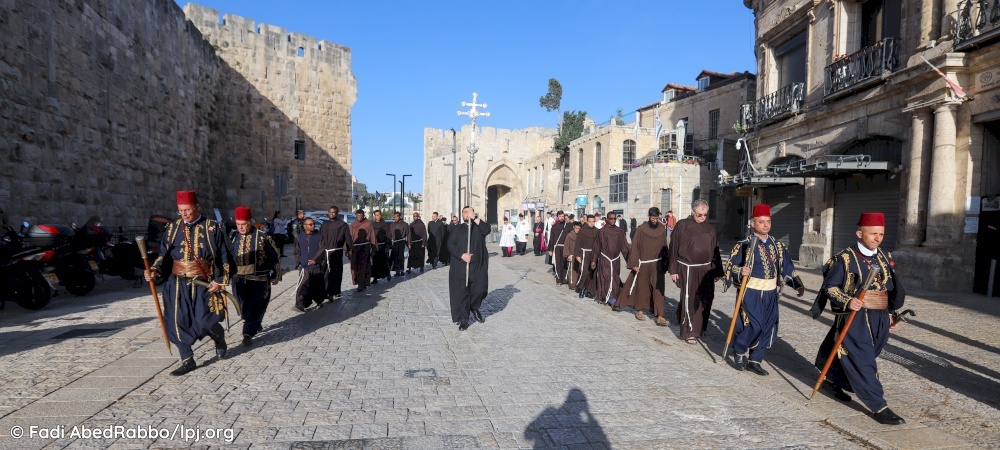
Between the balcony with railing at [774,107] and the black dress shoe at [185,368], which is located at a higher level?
the balcony with railing at [774,107]

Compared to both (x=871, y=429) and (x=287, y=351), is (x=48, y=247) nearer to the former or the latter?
(x=287, y=351)

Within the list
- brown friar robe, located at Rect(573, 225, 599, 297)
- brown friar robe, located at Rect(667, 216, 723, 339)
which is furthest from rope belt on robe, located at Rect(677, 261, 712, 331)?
brown friar robe, located at Rect(573, 225, 599, 297)

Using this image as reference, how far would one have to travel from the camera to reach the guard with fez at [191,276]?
16.6ft

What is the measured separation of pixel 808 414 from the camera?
4.20 meters

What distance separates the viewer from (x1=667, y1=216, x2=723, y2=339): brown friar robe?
679 cm

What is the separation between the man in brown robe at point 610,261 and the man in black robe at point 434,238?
7.87 m

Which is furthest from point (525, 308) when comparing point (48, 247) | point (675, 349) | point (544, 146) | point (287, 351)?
point (544, 146)

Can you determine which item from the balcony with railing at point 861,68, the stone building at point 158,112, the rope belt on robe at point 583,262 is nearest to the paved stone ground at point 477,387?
the rope belt on robe at point 583,262

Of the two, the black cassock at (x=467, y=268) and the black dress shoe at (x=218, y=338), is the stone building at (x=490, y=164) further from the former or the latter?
the black dress shoe at (x=218, y=338)

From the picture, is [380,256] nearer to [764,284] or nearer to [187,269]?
[187,269]

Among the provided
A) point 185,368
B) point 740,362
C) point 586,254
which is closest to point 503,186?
point 586,254

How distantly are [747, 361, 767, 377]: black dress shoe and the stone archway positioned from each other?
41546mm

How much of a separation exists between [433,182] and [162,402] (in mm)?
46591

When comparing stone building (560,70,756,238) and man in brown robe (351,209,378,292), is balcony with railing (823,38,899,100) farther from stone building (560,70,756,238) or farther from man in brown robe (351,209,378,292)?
man in brown robe (351,209,378,292)
